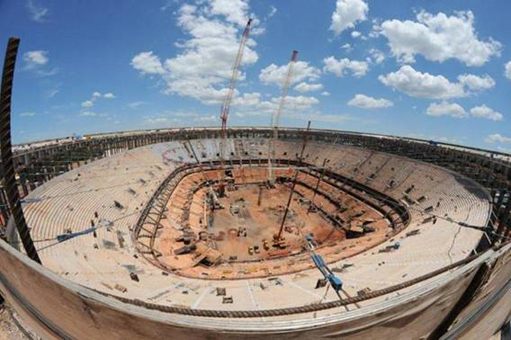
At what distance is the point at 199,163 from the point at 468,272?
63.5 meters

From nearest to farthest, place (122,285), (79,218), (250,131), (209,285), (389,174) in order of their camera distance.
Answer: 1. (122,285)
2. (209,285)
3. (79,218)
4. (389,174)
5. (250,131)

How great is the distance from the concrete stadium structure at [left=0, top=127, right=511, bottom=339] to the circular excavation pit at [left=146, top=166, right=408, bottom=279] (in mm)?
398

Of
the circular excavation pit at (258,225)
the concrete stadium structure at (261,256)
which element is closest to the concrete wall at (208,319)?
the concrete stadium structure at (261,256)

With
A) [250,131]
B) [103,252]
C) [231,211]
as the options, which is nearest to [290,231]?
[231,211]

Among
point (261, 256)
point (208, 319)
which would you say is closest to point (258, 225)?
point (261, 256)

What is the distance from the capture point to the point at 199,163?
226 feet

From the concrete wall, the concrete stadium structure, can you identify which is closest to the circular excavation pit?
the concrete stadium structure

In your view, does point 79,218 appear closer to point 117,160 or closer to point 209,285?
point 209,285

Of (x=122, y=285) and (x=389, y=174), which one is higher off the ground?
(x=389, y=174)

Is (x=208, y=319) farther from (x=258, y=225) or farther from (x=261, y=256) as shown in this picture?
(x=258, y=225)

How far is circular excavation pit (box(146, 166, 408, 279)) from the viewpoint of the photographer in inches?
1144

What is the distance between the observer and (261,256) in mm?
32844

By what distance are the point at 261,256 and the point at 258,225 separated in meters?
10.2

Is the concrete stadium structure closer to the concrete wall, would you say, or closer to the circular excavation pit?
the concrete wall
